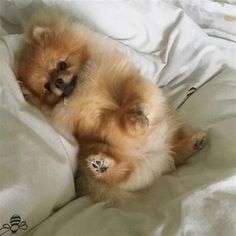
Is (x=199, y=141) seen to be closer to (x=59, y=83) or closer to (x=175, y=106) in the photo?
→ (x=175, y=106)

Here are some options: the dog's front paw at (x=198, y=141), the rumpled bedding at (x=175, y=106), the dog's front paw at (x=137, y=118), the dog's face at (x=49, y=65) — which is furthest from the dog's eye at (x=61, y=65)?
the dog's front paw at (x=198, y=141)

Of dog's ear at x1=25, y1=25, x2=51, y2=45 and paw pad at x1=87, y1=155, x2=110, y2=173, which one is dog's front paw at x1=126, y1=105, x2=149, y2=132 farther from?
dog's ear at x1=25, y1=25, x2=51, y2=45

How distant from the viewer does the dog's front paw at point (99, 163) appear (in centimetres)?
137

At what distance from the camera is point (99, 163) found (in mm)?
1377

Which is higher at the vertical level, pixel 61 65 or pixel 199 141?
pixel 61 65

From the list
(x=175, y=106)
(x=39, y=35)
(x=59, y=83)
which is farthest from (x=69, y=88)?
(x=175, y=106)

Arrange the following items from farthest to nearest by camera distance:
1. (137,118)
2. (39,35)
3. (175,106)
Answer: (175,106)
(39,35)
(137,118)

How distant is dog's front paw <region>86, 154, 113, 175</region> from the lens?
1373 millimetres

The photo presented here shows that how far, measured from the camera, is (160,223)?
43.3 inches

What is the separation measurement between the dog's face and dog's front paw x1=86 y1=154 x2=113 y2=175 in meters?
0.25

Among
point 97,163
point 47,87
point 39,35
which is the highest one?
point 39,35

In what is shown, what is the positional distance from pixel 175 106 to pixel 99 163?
1.45 feet

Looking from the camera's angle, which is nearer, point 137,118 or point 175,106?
point 137,118

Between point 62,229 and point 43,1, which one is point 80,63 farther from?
point 62,229
